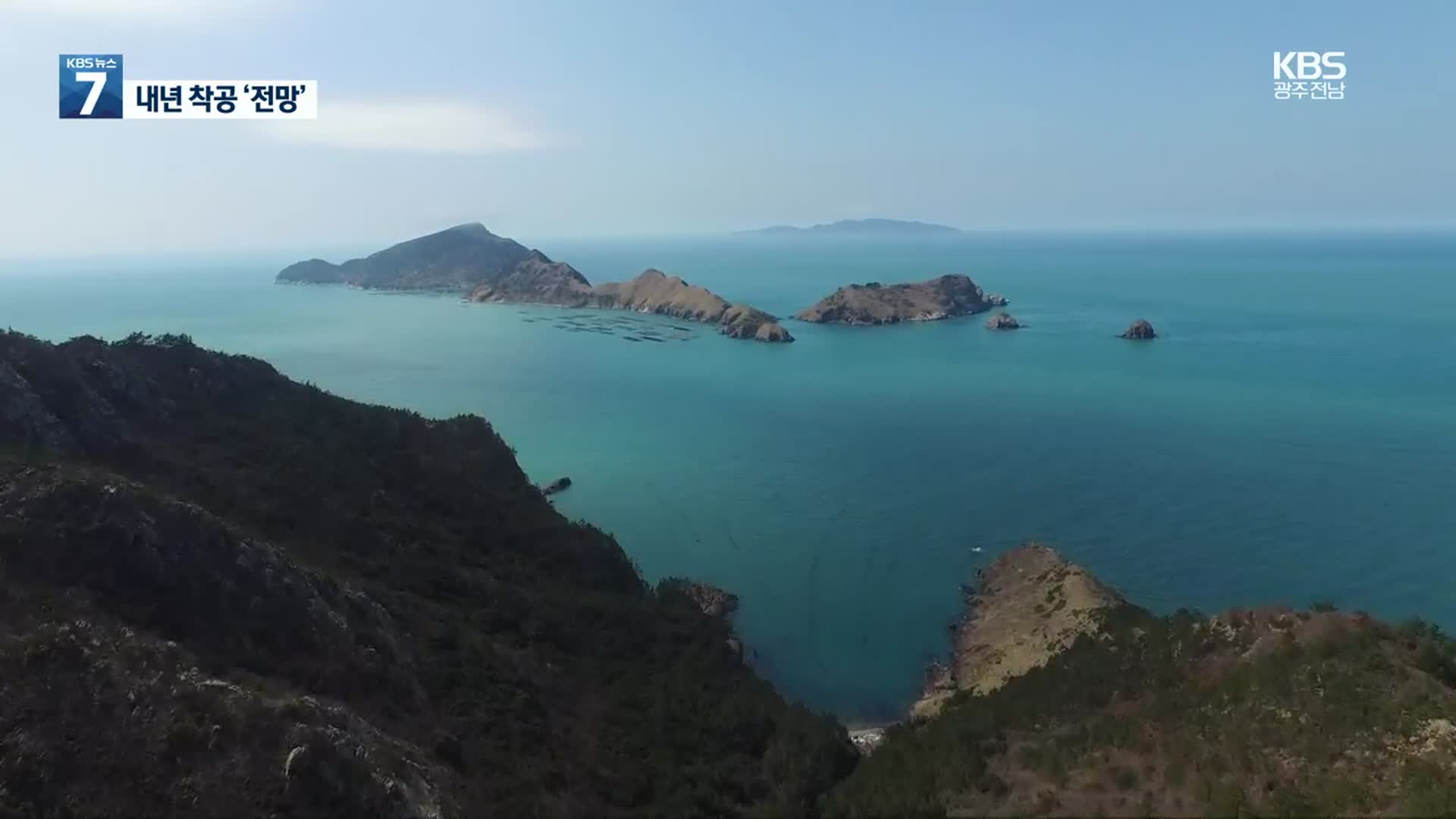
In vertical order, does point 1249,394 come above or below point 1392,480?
above

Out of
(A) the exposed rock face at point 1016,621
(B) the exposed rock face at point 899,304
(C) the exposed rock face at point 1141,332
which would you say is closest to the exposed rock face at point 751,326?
(B) the exposed rock face at point 899,304

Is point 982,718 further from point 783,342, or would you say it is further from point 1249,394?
point 783,342

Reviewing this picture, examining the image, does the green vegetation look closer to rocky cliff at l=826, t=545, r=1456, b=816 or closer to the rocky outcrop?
rocky cliff at l=826, t=545, r=1456, b=816

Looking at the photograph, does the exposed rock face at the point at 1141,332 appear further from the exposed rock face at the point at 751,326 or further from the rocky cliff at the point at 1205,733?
the rocky cliff at the point at 1205,733

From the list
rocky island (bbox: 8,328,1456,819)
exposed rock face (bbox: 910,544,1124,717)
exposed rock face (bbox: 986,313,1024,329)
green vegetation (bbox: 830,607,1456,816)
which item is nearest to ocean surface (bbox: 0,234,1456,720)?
exposed rock face (bbox: 910,544,1124,717)

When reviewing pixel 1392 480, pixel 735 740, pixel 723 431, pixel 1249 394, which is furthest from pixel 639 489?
pixel 1249 394
